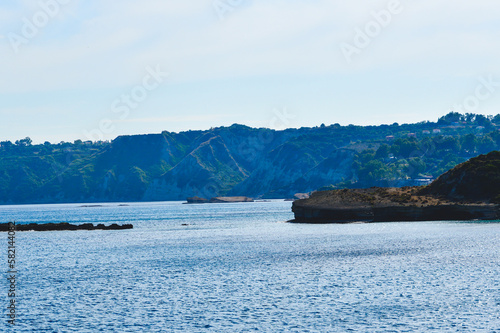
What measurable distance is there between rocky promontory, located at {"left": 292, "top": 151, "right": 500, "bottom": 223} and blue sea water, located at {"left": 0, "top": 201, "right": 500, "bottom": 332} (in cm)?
3544

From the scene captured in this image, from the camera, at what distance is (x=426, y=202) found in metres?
151

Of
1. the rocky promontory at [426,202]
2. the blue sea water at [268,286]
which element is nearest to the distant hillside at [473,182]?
the rocky promontory at [426,202]

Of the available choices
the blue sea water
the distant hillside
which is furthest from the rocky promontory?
the blue sea water

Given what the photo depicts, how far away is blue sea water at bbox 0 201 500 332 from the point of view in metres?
45.5

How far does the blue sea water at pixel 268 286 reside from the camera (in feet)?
149

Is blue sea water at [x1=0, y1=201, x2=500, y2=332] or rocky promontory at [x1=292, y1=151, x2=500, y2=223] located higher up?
rocky promontory at [x1=292, y1=151, x2=500, y2=223]

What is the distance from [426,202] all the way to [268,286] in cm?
9717

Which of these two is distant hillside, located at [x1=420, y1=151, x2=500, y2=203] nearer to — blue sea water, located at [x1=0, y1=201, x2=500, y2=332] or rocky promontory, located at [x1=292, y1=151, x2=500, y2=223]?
rocky promontory, located at [x1=292, y1=151, x2=500, y2=223]

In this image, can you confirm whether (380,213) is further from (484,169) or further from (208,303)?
(208,303)

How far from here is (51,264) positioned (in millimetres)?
86125

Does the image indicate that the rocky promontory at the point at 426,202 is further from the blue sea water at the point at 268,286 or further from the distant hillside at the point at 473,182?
the blue sea water at the point at 268,286

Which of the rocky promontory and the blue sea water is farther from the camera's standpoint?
the rocky promontory

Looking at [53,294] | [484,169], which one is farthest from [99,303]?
[484,169]

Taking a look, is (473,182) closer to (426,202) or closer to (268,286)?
(426,202)
